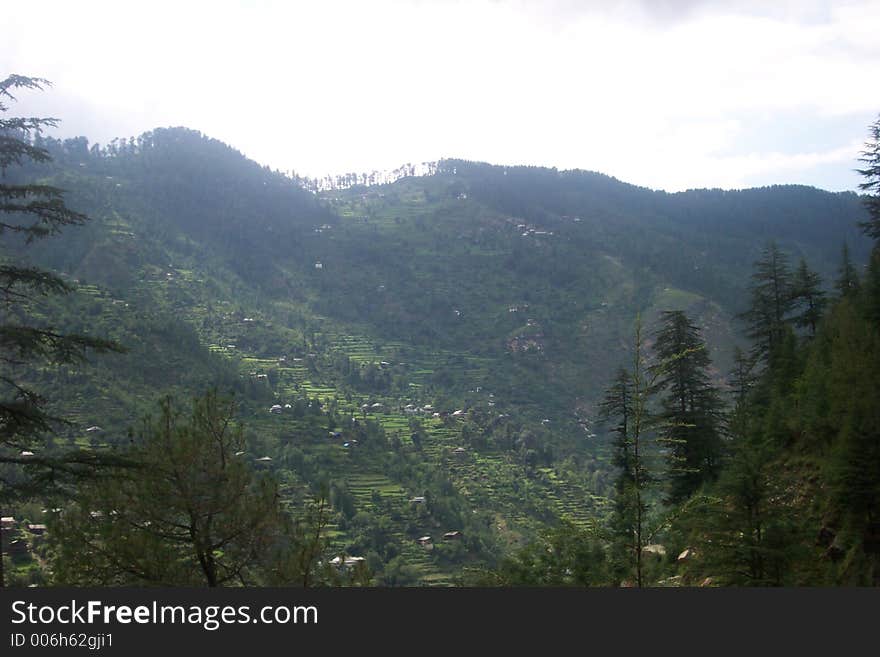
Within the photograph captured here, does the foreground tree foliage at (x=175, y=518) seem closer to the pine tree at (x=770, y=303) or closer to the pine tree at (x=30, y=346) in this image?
the pine tree at (x=30, y=346)

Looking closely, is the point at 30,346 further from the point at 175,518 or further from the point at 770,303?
the point at 770,303

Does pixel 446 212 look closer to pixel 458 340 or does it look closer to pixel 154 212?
pixel 458 340

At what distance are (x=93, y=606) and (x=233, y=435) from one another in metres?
3.86

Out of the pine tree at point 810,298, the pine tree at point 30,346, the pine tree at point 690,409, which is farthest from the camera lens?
the pine tree at point 810,298

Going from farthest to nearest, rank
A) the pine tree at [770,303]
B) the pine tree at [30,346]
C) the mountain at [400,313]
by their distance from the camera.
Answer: the mountain at [400,313] → the pine tree at [770,303] → the pine tree at [30,346]

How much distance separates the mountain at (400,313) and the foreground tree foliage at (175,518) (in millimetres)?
28606

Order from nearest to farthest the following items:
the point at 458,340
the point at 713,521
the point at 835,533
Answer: the point at 713,521
the point at 835,533
the point at 458,340

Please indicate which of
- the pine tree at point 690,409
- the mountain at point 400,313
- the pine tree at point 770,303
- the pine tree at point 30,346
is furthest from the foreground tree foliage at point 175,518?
the mountain at point 400,313

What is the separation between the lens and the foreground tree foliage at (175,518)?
29.0 feet

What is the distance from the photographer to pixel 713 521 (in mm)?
9570

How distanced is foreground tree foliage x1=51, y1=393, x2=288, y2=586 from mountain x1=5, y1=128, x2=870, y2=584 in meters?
28.6

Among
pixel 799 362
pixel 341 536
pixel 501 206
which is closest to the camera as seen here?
pixel 799 362

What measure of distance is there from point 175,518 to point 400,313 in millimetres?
140478

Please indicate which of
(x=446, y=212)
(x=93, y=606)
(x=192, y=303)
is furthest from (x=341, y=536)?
(x=446, y=212)
